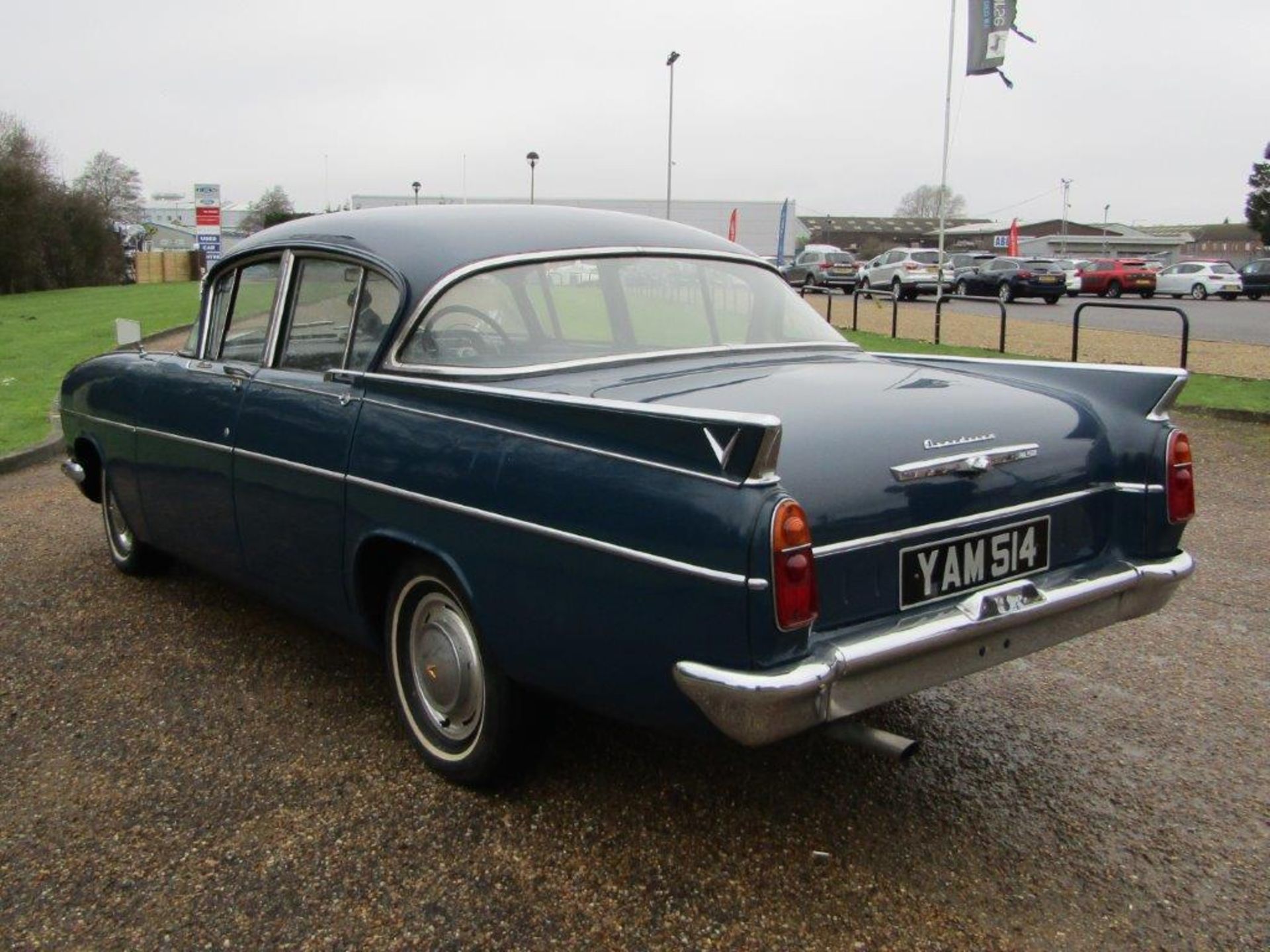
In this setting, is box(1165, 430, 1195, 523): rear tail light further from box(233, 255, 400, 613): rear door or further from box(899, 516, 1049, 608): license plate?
box(233, 255, 400, 613): rear door

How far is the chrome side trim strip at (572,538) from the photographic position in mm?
2438

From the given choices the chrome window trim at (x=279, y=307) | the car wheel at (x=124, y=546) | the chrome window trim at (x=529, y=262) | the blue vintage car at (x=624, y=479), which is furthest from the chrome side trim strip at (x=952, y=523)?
the car wheel at (x=124, y=546)

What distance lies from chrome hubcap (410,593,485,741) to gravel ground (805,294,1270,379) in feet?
25.8

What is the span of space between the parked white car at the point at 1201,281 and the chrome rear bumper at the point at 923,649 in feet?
122

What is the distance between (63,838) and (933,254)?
114 ft

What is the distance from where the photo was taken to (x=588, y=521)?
2664 mm

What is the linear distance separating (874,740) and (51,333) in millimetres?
22936

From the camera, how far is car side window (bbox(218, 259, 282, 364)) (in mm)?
4246

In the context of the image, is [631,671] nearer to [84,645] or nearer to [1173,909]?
[1173,909]

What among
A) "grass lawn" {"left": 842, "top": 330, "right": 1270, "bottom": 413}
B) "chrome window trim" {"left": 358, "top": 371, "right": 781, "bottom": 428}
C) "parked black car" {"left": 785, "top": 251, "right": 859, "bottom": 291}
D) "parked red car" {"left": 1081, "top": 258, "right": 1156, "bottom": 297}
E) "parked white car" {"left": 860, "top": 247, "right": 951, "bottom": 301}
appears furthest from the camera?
"parked black car" {"left": 785, "top": 251, "right": 859, "bottom": 291}

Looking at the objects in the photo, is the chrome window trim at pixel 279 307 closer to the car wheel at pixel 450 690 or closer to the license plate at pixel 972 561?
the car wheel at pixel 450 690

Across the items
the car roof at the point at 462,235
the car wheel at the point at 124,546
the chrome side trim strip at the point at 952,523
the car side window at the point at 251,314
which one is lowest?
the car wheel at the point at 124,546

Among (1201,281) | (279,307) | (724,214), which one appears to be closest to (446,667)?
(279,307)

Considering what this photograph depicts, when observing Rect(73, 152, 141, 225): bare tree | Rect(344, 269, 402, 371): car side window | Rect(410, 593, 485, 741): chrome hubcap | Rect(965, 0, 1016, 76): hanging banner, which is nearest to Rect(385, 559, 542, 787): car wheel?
Rect(410, 593, 485, 741): chrome hubcap
